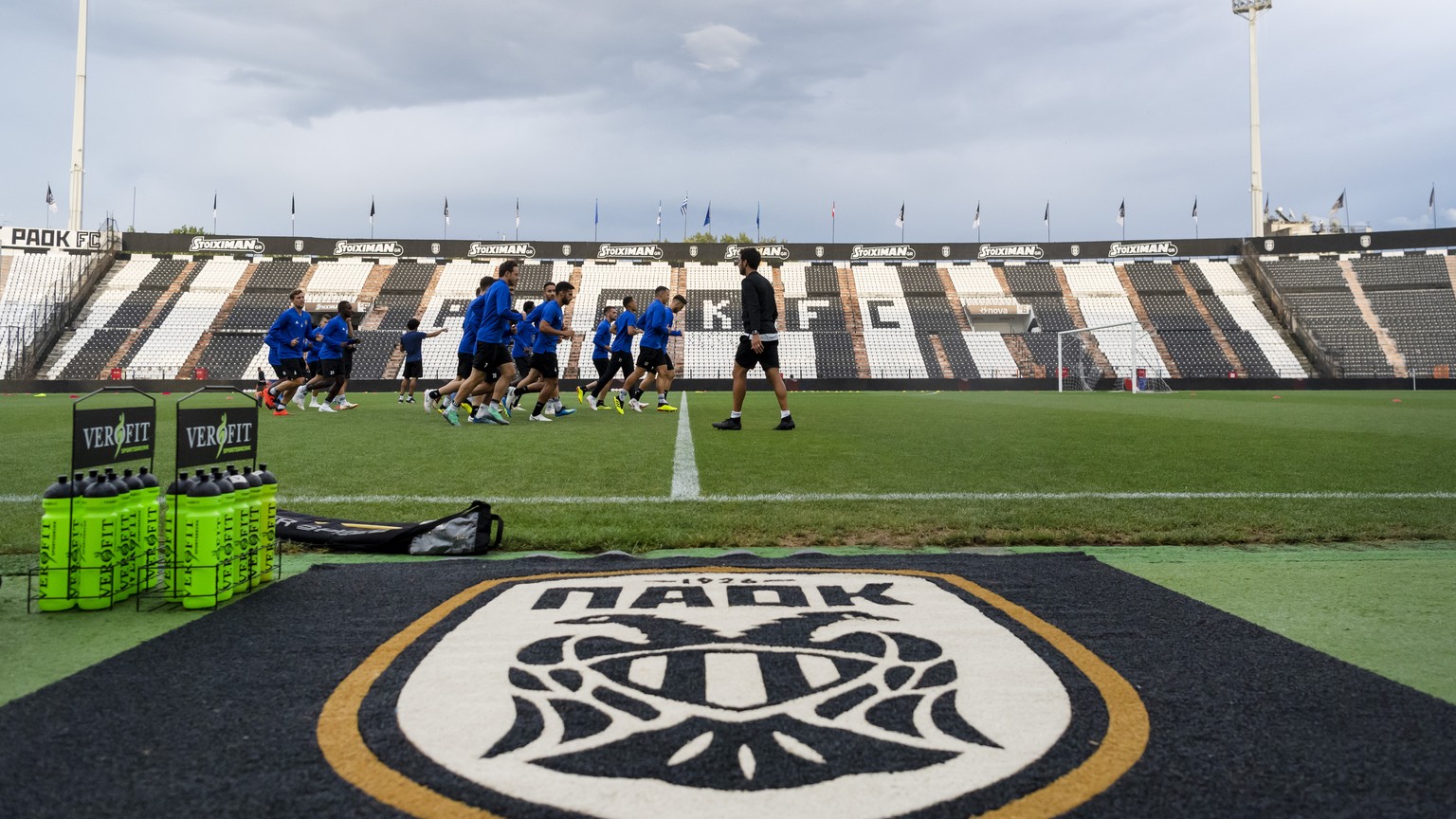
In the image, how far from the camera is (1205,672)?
2043mm

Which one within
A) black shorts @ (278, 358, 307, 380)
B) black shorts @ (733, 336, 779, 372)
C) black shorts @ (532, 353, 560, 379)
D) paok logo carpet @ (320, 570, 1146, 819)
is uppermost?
black shorts @ (733, 336, 779, 372)

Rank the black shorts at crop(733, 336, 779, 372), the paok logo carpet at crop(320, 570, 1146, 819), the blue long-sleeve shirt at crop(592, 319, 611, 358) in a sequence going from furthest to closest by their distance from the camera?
1. the blue long-sleeve shirt at crop(592, 319, 611, 358)
2. the black shorts at crop(733, 336, 779, 372)
3. the paok logo carpet at crop(320, 570, 1146, 819)

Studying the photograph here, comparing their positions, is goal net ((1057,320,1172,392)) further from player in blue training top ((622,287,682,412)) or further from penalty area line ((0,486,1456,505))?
penalty area line ((0,486,1456,505))

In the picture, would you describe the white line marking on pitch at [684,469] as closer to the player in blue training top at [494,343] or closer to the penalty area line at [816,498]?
the penalty area line at [816,498]

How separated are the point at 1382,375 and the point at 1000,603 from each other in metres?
48.8

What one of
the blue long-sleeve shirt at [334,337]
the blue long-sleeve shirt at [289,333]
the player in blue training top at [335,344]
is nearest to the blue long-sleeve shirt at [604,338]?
the player in blue training top at [335,344]

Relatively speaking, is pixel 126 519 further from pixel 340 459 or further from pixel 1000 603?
pixel 340 459

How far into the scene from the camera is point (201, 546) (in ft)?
8.75

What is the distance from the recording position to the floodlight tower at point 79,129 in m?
31.9

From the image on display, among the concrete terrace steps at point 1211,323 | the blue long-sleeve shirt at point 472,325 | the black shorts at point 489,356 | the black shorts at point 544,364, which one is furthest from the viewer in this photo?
the concrete terrace steps at point 1211,323

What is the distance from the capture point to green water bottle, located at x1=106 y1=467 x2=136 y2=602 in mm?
2650

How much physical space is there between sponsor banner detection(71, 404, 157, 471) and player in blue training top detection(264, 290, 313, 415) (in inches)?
449

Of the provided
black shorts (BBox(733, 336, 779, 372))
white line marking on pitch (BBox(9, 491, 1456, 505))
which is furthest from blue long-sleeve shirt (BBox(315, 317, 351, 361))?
white line marking on pitch (BBox(9, 491, 1456, 505))

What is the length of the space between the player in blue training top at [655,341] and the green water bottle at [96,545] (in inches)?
412
